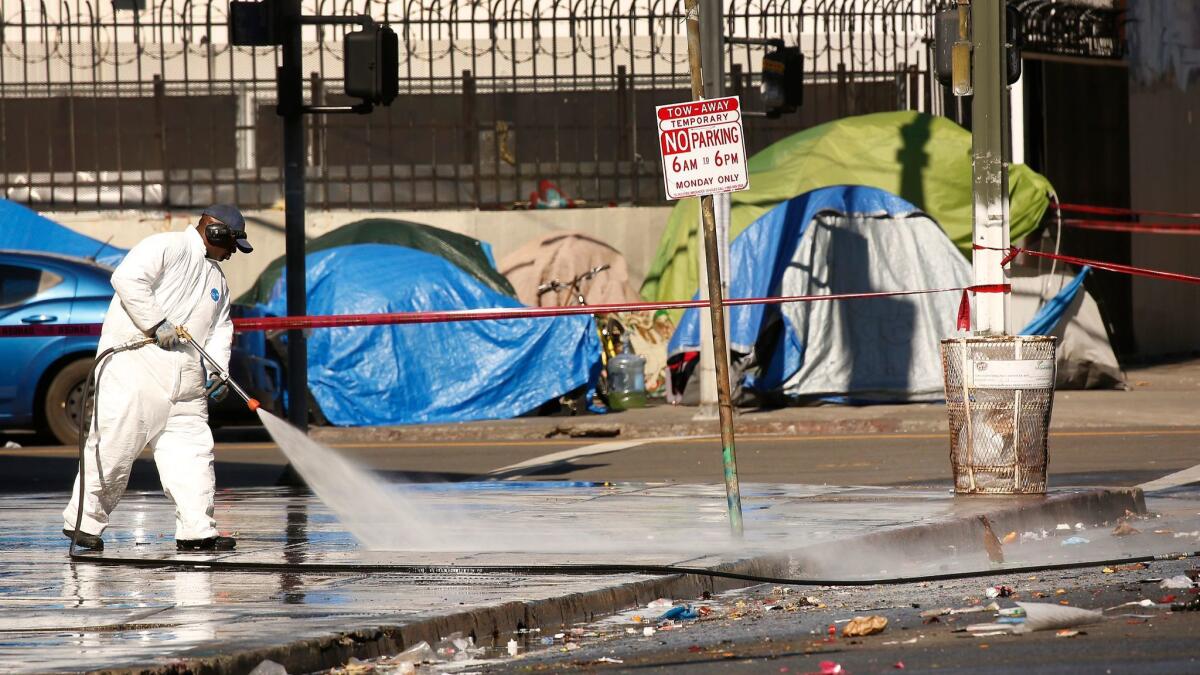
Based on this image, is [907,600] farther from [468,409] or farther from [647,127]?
[647,127]

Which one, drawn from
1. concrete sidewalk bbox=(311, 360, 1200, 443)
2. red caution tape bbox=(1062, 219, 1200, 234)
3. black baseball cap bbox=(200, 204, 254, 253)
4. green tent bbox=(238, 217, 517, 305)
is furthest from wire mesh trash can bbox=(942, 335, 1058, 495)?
red caution tape bbox=(1062, 219, 1200, 234)

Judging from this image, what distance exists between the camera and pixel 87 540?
30.6 feet

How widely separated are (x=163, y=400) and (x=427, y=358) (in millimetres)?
10233

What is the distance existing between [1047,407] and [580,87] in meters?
14.3

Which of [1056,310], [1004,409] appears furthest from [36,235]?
[1004,409]

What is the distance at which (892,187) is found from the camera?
798 inches

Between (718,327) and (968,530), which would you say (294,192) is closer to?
(718,327)

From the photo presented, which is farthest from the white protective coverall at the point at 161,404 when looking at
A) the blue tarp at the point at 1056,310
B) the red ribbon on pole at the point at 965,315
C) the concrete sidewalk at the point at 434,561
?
the blue tarp at the point at 1056,310

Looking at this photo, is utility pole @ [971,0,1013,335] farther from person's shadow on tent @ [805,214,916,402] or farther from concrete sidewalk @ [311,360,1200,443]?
person's shadow on tent @ [805,214,916,402]

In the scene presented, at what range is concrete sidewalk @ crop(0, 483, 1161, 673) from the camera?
22.5ft

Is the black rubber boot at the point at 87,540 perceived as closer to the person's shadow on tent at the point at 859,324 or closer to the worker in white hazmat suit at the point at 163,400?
the worker in white hazmat suit at the point at 163,400

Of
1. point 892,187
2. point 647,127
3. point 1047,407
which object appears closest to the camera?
point 1047,407

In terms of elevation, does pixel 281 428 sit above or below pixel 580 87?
below

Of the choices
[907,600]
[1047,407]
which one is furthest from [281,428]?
[1047,407]
